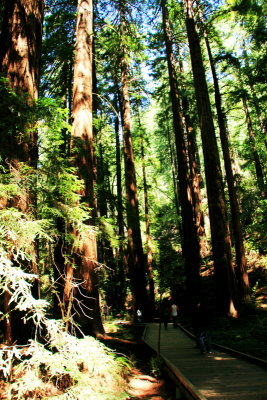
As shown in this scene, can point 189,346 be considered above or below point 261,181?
below

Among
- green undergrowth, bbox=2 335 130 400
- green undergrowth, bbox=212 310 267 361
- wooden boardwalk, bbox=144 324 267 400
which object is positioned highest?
green undergrowth, bbox=2 335 130 400

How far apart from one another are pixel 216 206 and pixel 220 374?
7181mm

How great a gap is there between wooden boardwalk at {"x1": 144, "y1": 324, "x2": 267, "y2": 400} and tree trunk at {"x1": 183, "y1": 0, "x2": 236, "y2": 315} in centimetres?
341

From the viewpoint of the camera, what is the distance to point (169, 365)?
5.57m

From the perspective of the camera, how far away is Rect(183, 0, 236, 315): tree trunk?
422 inches

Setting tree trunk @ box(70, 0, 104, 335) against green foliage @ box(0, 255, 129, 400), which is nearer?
green foliage @ box(0, 255, 129, 400)

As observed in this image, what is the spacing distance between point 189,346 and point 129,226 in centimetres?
721

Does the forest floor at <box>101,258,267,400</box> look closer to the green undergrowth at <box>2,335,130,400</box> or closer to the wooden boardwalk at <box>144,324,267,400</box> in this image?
the wooden boardwalk at <box>144,324,267,400</box>

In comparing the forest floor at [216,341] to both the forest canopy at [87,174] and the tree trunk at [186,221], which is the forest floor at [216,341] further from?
the tree trunk at [186,221]

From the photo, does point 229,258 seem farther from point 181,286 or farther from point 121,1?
point 121,1

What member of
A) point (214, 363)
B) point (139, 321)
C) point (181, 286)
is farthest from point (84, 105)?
Result: point (181, 286)

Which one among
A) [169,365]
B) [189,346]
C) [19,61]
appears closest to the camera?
[19,61]

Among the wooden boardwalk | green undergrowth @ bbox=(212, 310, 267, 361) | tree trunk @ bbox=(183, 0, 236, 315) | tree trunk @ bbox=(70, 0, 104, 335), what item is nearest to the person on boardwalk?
the wooden boardwalk

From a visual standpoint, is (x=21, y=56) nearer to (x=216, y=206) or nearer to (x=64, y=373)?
(x=64, y=373)
